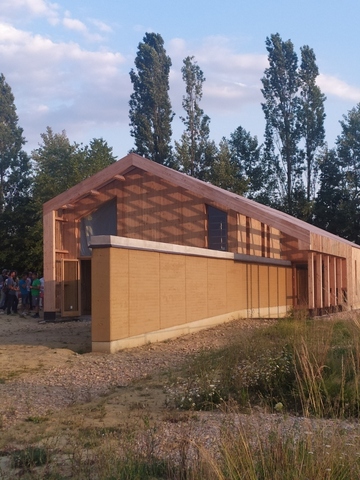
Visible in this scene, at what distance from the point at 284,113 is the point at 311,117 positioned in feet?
6.50

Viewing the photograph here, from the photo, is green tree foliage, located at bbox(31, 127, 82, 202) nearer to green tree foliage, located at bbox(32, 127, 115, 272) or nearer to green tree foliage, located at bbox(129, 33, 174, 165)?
green tree foliage, located at bbox(32, 127, 115, 272)

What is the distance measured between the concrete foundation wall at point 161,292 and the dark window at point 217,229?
1215mm

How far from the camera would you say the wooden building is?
19.2 m

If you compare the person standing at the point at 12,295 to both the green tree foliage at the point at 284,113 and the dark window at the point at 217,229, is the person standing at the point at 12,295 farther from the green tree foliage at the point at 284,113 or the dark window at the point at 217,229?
the green tree foliage at the point at 284,113

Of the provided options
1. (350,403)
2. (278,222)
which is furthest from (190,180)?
(350,403)

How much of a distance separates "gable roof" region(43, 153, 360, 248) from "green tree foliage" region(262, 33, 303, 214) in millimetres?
26020

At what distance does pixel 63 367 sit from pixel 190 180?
36.8ft

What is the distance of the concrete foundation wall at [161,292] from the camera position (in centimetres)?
1466

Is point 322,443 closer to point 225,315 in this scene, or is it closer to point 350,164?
point 225,315

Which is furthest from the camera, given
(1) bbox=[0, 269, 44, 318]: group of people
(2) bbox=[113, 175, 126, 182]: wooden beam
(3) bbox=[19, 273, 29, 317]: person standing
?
(3) bbox=[19, 273, 29, 317]: person standing

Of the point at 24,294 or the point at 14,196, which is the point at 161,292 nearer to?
the point at 24,294

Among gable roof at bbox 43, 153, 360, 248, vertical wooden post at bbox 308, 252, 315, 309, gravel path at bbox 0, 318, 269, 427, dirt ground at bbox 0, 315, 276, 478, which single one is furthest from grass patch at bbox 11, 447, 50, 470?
vertical wooden post at bbox 308, 252, 315, 309

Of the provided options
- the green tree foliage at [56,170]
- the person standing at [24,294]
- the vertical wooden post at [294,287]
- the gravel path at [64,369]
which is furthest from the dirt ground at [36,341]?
the green tree foliage at [56,170]

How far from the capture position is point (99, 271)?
48.4 ft
